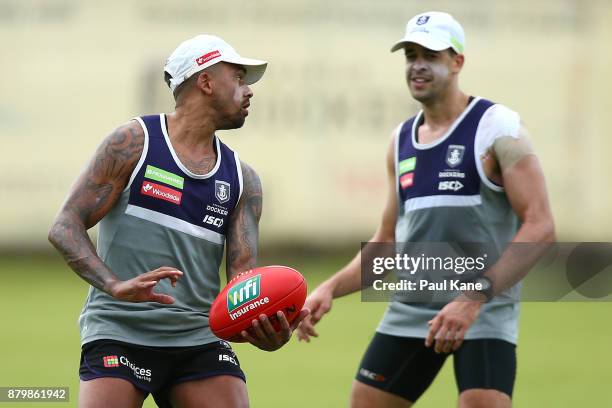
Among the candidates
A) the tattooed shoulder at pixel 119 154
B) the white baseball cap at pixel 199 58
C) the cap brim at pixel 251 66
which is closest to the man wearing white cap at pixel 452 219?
the cap brim at pixel 251 66

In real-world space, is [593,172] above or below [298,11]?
below

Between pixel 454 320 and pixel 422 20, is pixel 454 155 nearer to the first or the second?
pixel 422 20

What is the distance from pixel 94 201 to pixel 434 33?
231 centimetres

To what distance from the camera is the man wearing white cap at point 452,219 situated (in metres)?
6.19

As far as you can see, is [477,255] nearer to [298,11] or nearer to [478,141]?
[478,141]

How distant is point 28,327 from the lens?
1473 cm

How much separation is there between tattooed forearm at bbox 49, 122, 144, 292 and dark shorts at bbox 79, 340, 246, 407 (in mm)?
347

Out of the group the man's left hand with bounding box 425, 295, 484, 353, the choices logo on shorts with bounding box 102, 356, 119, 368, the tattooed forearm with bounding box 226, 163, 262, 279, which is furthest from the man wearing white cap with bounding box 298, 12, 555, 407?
the choices logo on shorts with bounding box 102, 356, 119, 368

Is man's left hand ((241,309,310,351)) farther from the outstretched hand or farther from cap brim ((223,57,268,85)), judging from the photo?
cap brim ((223,57,268,85))

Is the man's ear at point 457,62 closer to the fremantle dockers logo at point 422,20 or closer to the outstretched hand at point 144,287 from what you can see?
the fremantle dockers logo at point 422,20

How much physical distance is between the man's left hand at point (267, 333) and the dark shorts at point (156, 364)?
25 cm

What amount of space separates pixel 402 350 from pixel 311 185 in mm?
15271

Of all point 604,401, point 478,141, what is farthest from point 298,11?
point 478,141

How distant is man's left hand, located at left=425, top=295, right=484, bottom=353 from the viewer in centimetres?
601
